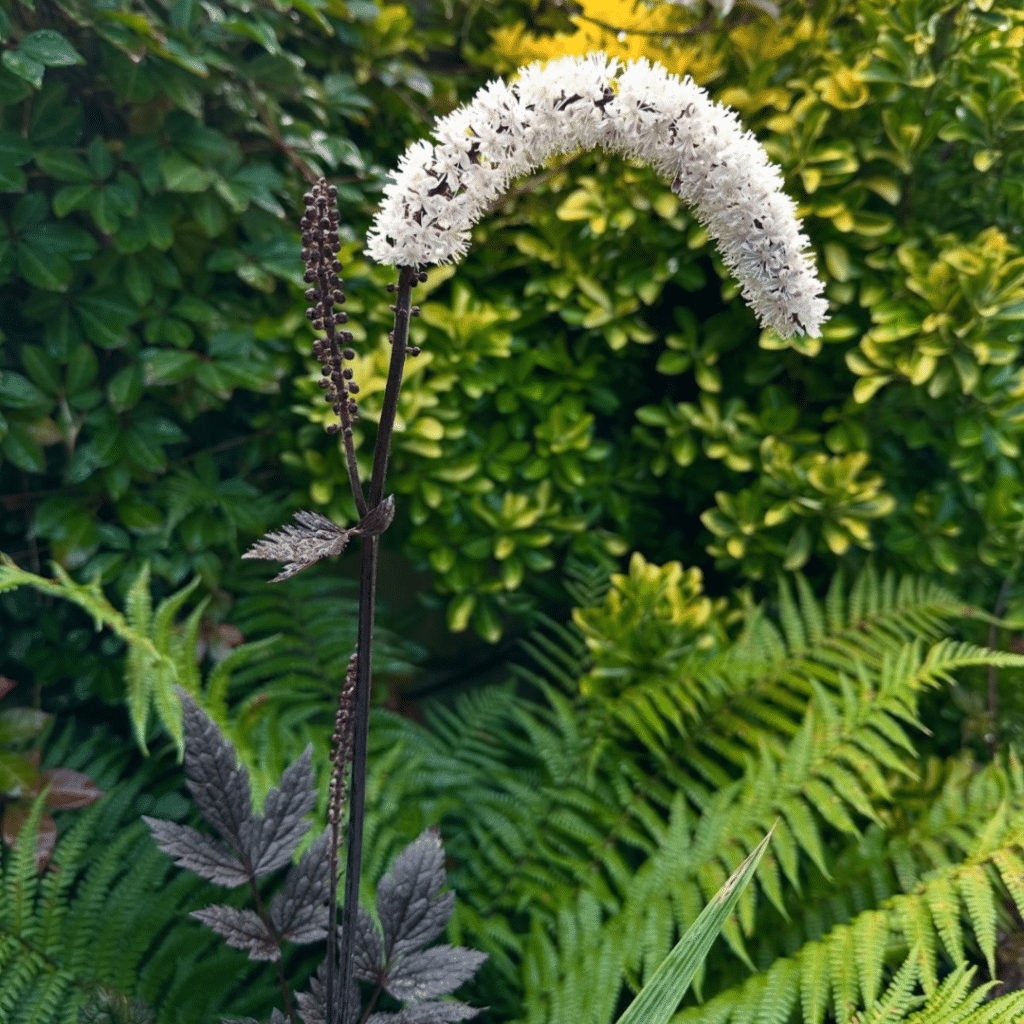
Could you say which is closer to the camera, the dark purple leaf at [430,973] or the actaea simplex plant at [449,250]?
the actaea simplex plant at [449,250]

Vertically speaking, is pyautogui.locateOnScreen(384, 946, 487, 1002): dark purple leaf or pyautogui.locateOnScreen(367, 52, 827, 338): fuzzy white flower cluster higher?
pyautogui.locateOnScreen(367, 52, 827, 338): fuzzy white flower cluster

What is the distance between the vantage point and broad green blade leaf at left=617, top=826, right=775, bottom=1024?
77 centimetres

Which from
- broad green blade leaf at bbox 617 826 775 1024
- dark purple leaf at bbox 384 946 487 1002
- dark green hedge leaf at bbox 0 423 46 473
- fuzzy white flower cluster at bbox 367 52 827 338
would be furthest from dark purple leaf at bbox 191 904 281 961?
dark green hedge leaf at bbox 0 423 46 473

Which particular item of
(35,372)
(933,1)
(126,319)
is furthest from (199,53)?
(933,1)

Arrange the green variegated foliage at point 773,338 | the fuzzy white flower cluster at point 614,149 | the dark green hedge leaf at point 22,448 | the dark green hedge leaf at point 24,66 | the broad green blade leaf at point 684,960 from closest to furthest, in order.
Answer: the fuzzy white flower cluster at point 614,149
the broad green blade leaf at point 684,960
the dark green hedge leaf at point 24,66
the dark green hedge leaf at point 22,448
the green variegated foliage at point 773,338

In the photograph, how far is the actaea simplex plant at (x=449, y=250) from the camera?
0.60m

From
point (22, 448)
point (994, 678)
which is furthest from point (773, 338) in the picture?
point (22, 448)

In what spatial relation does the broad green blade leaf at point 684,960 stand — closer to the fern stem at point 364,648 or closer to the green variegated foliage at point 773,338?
the fern stem at point 364,648

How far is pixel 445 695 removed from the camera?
6.86ft

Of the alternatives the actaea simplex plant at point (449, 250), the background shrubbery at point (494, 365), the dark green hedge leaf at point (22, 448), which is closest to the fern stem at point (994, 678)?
the background shrubbery at point (494, 365)

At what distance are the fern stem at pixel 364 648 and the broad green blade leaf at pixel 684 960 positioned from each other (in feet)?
0.87

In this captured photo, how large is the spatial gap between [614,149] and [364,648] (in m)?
0.45

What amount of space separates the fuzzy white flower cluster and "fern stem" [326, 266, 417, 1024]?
51 millimetres

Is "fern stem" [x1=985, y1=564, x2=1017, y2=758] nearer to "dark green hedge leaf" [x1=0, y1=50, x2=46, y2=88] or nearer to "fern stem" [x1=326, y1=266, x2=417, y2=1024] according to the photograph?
"fern stem" [x1=326, y1=266, x2=417, y2=1024]
